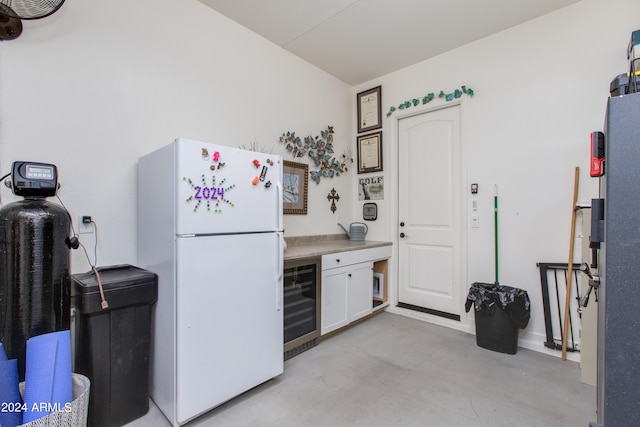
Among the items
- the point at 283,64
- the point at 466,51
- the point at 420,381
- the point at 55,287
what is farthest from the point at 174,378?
the point at 466,51

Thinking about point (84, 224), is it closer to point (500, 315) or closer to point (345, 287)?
point (345, 287)

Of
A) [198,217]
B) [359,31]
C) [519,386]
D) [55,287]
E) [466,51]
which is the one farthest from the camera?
[466,51]

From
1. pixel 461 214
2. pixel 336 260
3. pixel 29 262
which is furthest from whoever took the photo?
pixel 461 214

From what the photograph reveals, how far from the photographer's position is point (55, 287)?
160 centimetres

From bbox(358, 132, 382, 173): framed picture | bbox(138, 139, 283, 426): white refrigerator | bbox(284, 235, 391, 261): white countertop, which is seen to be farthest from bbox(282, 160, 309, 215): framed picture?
bbox(138, 139, 283, 426): white refrigerator

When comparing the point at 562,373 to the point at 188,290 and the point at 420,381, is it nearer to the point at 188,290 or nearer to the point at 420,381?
the point at 420,381

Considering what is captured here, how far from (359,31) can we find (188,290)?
9.13 ft

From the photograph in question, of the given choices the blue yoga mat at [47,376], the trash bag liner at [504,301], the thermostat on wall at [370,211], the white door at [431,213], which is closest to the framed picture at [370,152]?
the white door at [431,213]

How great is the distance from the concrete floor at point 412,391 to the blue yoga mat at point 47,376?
1.99ft

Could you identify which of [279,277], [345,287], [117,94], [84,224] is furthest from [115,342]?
[345,287]

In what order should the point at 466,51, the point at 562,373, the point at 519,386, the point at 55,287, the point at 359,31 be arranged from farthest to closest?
the point at 466,51 → the point at 359,31 → the point at 562,373 → the point at 519,386 → the point at 55,287

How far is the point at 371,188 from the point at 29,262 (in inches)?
129

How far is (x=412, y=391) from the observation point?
2.06m

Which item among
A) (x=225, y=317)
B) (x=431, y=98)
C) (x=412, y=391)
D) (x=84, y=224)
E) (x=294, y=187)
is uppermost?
(x=431, y=98)
